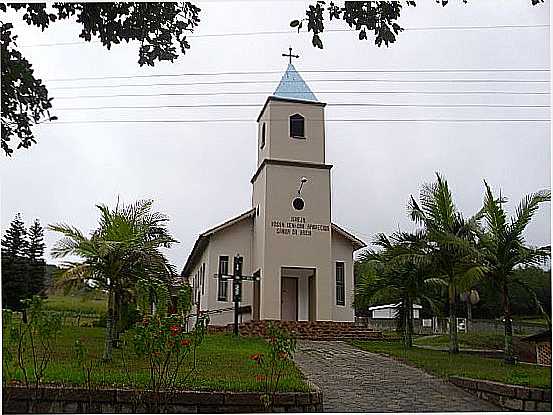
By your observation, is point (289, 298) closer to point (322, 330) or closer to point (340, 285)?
point (340, 285)

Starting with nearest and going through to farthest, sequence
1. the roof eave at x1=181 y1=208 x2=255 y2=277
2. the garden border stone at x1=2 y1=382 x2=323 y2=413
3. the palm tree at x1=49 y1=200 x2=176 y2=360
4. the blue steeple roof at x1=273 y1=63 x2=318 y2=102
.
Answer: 1. the garden border stone at x1=2 y1=382 x2=323 y2=413
2. the palm tree at x1=49 y1=200 x2=176 y2=360
3. the blue steeple roof at x1=273 y1=63 x2=318 y2=102
4. the roof eave at x1=181 y1=208 x2=255 y2=277

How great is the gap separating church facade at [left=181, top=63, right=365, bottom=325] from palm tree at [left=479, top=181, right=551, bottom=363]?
177 inches

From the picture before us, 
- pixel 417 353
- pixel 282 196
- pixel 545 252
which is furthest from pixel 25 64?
pixel 282 196

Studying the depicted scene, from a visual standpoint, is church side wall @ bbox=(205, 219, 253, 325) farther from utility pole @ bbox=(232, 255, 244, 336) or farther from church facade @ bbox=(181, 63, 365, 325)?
utility pole @ bbox=(232, 255, 244, 336)

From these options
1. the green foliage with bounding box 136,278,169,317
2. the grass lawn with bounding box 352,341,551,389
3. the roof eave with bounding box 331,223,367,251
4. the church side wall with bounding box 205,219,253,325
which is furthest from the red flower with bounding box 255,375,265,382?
the roof eave with bounding box 331,223,367,251

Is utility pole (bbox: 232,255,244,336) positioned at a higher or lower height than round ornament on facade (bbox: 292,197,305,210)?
lower

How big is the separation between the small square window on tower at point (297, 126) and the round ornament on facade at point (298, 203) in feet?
3.11

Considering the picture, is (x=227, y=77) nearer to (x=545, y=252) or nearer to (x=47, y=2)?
(x=47, y=2)

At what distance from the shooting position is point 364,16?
3863 millimetres

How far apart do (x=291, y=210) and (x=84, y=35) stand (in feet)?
20.5

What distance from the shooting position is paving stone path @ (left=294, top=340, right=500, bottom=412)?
3.96 meters

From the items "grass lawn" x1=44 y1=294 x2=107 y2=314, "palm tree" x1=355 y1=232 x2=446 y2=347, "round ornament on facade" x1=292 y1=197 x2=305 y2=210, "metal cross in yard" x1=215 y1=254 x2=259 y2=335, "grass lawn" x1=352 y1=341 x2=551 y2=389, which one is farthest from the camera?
"round ornament on facade" x1=292 y1=197 x2=305 y2=210

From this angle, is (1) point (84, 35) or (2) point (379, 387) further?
(2) point (379, 387)

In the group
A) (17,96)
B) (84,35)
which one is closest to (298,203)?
(84,35)
